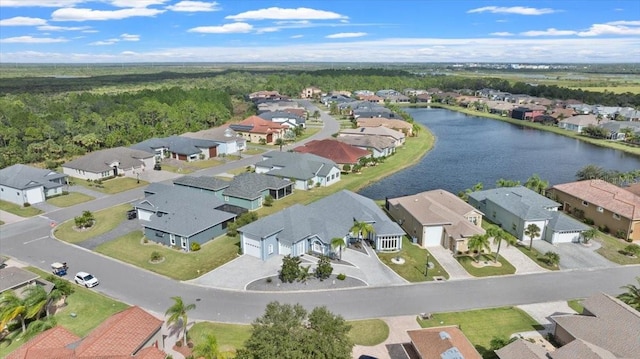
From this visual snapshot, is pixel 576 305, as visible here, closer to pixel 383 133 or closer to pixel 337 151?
pixel 337 151

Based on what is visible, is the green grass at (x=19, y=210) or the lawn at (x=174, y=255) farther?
the green grass at (x=19, y=210)

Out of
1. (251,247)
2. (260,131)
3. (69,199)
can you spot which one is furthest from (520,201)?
(260,131)

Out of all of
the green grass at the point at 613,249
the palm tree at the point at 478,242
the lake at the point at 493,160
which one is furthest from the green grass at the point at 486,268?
the lake at the point at 493,160

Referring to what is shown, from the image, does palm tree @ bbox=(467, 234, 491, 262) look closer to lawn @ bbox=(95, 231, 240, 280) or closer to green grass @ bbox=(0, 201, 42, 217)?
lawn @ bbox=(95, 231, 240, 280)

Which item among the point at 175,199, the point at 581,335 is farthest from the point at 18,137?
the point at 581,335

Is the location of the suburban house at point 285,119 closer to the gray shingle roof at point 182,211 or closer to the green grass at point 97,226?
the gray shingle roof at point 182,211

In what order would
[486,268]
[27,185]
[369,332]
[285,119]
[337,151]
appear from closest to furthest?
[369,332]
[486,268]
[27,185]
[337,151]
[285,119]
